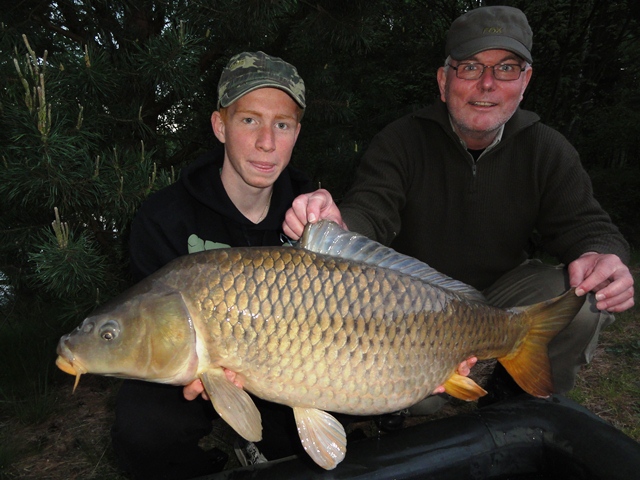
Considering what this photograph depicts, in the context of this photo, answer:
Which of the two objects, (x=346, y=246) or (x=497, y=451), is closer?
(x=346, y=246)

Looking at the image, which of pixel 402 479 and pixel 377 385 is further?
pixel 402 479

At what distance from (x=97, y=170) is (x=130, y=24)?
0.81 m

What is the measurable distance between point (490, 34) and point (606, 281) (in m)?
0.94

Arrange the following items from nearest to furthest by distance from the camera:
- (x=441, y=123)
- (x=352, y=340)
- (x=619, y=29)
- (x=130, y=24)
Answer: (x=352, y=340) < (x=441, y=123) < (x=130, y=24) < (x=619, y=29)

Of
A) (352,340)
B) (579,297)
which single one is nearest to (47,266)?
(352,340)

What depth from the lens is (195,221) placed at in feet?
5.29

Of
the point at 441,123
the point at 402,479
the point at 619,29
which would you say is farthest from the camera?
the point at 619,29

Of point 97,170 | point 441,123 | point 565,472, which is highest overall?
point 441,123

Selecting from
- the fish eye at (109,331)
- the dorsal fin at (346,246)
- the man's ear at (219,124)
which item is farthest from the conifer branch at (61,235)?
the dorsal fin at (346,246)

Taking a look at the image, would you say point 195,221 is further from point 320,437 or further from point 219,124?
point 320,437

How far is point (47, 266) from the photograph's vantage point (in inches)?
67.2

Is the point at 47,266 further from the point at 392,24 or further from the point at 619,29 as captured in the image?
the point at 619,29

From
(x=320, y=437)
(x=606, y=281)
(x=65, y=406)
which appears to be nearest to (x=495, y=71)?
(x=606, y=281)

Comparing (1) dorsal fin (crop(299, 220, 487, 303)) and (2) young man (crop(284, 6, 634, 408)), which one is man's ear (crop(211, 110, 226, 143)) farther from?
(1) dorsal fin (crop(299, 220, 487, 303))
